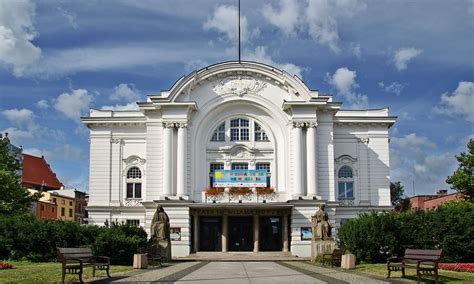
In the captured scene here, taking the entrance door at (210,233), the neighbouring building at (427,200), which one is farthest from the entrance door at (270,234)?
the neighbouring building at (427,200)

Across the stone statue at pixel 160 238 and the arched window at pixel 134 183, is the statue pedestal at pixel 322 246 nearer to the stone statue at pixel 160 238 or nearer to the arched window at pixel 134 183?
the stone statue at pixel 160 238

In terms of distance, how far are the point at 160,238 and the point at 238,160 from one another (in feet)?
49.2

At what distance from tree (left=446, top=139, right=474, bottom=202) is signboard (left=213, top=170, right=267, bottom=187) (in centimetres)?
1549

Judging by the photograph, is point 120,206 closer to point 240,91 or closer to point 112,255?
point 240,91

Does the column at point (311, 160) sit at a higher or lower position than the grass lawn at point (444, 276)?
higher

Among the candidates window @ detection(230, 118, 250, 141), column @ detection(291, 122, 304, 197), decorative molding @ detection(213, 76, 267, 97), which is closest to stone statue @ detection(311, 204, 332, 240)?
column @ detection(291, 122, 304, 197)

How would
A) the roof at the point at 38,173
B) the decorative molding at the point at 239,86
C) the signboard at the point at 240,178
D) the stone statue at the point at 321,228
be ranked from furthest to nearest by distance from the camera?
the roof at the point at 38,173 → the decorative molding at the point at 239,86 → the signboard at the point at 240,178 → the stone statue at the point at 321,228

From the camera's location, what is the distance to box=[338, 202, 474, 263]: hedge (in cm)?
2980

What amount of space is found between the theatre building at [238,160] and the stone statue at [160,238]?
1017 centimetres

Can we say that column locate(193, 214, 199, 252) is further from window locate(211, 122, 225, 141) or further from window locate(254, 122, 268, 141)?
window locate(254, 122, 268, 141)

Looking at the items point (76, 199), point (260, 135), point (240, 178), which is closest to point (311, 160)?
point (260, 135)

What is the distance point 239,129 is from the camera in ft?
159

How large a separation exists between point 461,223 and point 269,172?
778 inches

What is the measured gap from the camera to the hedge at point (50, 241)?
29.7 metres
